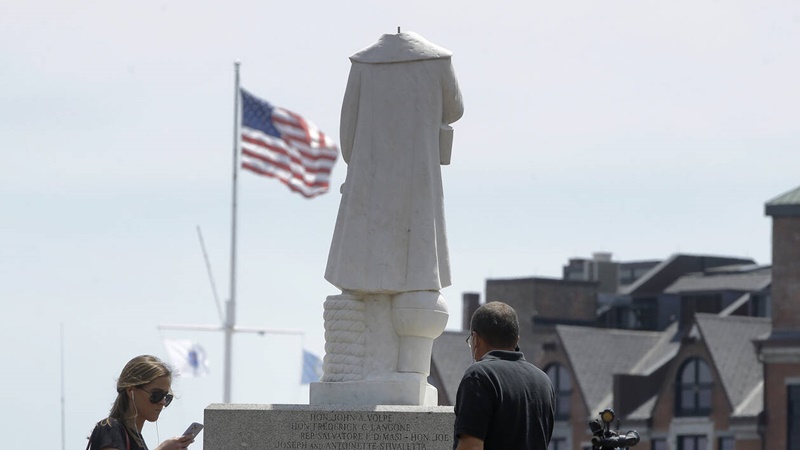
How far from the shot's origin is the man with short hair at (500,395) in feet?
34.9

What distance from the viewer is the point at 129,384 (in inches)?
429

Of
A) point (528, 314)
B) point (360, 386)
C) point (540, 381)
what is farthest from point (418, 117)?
point (528, 314)

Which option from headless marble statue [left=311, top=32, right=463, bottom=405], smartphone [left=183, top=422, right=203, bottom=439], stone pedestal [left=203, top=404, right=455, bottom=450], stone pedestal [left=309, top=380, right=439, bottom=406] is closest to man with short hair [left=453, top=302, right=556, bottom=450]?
smartphone [left=183, top=422, right=203, bottom=439]

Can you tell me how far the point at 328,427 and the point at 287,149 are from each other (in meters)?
33.8

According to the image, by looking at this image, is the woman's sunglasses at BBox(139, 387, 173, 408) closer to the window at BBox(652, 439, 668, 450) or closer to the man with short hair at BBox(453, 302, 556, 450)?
the man with short hair at BBox(453, 302, 556, 450)

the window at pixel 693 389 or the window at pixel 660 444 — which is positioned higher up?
the window at pixel 693 389

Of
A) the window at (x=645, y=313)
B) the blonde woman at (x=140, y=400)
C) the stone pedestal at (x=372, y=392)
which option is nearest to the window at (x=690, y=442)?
the window at (x=645, y=313)

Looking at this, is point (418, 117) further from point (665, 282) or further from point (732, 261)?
point (732, 261)

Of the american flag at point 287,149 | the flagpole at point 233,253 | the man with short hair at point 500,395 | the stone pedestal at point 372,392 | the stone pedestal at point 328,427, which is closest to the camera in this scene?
the man with short hair at point 500,395

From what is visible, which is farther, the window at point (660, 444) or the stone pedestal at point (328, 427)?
the window at point (660, 444)

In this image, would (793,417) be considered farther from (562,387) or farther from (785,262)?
(562,387)

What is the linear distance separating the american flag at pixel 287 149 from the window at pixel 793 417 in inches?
847

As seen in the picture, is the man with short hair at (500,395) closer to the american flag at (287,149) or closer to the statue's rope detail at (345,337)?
the statue's rope detail at (345,337)

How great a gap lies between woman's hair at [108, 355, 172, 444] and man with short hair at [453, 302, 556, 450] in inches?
57.8
